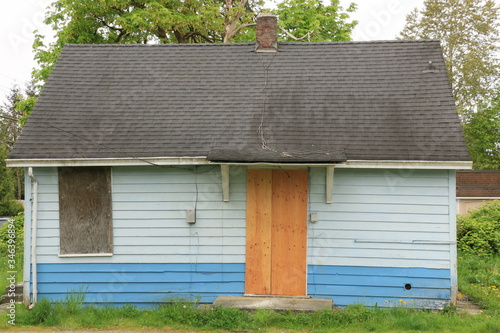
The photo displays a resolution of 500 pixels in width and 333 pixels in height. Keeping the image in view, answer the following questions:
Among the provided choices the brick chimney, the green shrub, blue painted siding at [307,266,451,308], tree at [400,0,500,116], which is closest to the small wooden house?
blue painted siding at [307,266,451,308]

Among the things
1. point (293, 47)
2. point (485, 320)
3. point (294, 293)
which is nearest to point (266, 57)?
point (293, 47)

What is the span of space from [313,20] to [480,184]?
→ 10770mm

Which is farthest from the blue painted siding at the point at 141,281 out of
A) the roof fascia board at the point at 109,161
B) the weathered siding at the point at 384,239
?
the roof fascia board at the point at 109,161

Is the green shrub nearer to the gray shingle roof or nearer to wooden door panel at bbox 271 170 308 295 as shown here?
the gray shingle roof

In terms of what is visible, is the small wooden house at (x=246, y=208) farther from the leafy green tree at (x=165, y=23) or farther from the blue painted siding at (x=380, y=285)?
Result: the leafy green tree at (x=165, y=23)

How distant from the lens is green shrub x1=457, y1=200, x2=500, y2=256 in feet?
47.3

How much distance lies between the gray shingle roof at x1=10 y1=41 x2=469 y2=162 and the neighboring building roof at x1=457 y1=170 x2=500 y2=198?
1434cm

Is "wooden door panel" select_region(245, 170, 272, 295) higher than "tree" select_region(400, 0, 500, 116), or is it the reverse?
"tree" select_region(400, 0, 500, 116)

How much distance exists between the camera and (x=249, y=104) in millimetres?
9914

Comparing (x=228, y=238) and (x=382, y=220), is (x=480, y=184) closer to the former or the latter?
(x=382, y=220)

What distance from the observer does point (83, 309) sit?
28.5ft

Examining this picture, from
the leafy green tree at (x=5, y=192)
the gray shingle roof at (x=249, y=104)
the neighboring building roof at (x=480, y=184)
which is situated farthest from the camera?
the leafy green tree at (x=5, y=192)

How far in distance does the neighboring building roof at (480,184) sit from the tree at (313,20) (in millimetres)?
8570

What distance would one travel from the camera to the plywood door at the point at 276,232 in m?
8.95
